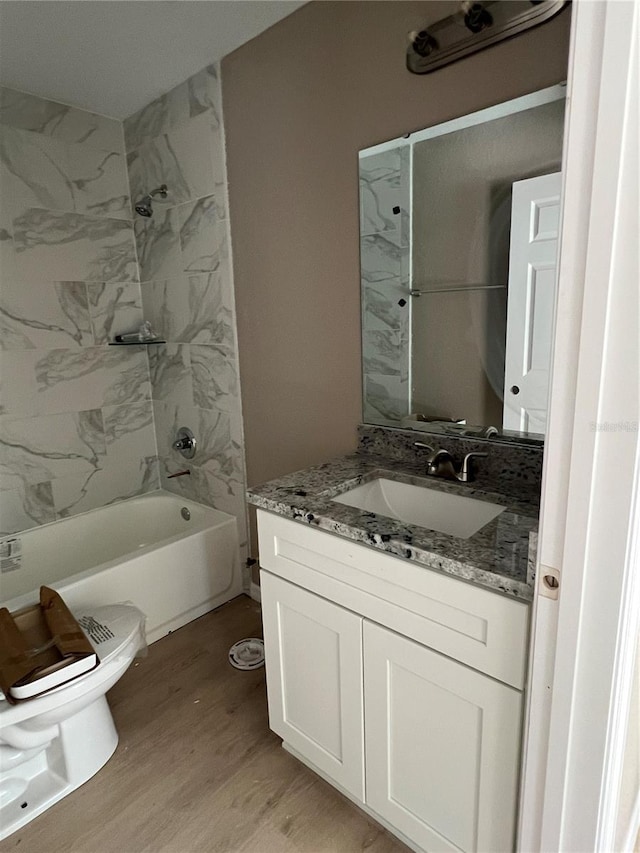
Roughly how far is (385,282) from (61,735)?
1711 millimetres

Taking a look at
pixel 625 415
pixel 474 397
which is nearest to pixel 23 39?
pixel 474 397

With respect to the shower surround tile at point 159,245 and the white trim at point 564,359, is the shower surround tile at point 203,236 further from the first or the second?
the white trim at point 564,359

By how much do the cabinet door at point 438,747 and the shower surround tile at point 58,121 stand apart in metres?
2.53

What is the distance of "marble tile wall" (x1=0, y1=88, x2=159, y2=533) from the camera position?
2.28 metres

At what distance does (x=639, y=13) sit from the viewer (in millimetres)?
594

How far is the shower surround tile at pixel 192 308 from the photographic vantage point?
2.25 metres

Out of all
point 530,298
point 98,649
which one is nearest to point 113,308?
point 98,649

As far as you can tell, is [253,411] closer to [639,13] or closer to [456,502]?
[456,502]

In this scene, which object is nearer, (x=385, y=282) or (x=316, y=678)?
(x=316, y=678)

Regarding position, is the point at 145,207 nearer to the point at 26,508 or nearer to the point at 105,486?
the point at 105,486

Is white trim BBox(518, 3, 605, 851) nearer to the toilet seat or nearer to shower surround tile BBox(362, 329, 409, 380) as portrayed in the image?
shower surround tile BBox(362, 329, 409, 380)

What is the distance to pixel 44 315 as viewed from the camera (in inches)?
94.2

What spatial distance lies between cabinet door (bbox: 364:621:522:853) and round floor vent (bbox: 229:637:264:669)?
80 cm

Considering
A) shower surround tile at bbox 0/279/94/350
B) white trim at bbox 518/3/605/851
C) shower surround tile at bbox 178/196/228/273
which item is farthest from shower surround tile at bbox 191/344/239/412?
white trim at bbox 518/3/605/851
